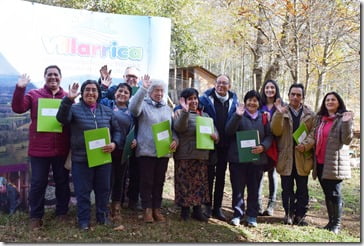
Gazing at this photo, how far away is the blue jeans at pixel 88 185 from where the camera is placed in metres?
4.04

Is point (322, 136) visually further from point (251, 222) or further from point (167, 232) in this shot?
point (167, 232)

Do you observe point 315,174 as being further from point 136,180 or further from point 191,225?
point 136,180

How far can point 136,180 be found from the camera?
16.3 ft

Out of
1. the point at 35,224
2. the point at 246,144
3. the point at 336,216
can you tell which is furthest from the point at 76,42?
the point at 336,216

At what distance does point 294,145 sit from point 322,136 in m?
0.37

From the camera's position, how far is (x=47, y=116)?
13.3 ft

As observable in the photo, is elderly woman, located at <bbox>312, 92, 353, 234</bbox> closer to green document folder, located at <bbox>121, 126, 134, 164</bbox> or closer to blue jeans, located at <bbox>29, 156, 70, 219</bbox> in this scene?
green document folder, located at <bbox>121, 126, 134, 164</bbox>

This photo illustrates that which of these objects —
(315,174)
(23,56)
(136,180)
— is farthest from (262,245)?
(23,56)

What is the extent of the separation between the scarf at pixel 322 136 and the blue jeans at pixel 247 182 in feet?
2.45

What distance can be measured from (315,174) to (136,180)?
7.87 feet

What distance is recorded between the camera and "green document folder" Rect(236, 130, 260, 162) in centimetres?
448

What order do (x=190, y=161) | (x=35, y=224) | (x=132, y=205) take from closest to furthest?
(x=35, y=224) < (x=190, y=161) < (x=132, y=205)

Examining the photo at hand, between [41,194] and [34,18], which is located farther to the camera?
[34,18]

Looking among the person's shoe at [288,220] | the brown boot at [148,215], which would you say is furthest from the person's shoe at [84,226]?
the person's shoe at [288,220]
